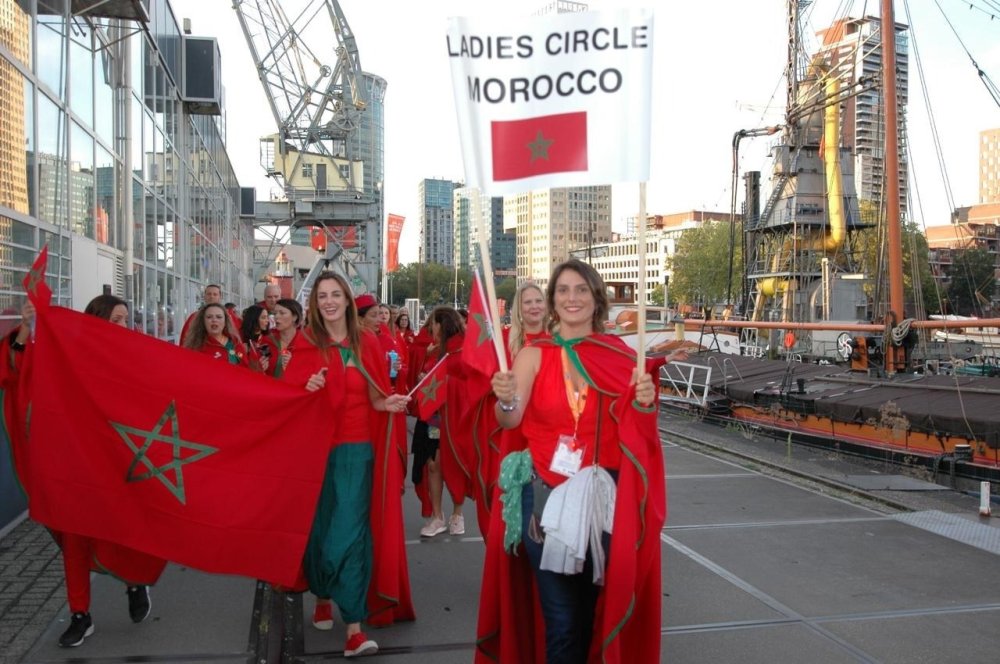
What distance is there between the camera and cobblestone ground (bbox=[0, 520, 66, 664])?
465cm

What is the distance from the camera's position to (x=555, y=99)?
3137mm

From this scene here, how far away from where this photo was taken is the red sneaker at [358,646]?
441 cm

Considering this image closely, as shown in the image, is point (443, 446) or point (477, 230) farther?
point (443, 446)

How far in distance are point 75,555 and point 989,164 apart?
193m

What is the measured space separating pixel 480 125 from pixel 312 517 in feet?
7.76

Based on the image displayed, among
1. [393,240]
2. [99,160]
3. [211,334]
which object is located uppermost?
[393,240]

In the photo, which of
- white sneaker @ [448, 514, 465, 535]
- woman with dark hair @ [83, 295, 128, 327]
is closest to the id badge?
woman with dark hair @ [83, 295, 128, 327]

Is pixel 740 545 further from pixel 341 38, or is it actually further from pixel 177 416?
pixel 341 38

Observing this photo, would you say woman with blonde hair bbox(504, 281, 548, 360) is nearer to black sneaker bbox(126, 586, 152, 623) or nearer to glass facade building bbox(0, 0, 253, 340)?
black sneaker bbox(126, 586, 152, 623)

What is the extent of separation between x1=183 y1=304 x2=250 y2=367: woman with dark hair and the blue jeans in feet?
12.1

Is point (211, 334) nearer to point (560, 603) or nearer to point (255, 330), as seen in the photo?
point (255, 330)

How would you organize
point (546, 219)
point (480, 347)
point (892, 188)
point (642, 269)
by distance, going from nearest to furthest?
point (642, 269) → point (480, 347) → point (892, 188) → point (546, 219)

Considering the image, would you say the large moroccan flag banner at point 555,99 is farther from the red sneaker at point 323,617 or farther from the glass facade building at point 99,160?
the glass facade building at point 99,160

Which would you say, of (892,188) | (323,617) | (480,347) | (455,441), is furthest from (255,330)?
(892,188)
